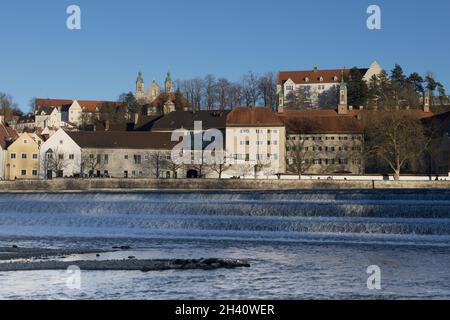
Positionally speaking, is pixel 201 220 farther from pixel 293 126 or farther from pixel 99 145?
pixel 293 126

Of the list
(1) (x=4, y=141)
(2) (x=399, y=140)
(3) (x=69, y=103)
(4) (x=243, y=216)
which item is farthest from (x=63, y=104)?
(4) (x=243, y=216)

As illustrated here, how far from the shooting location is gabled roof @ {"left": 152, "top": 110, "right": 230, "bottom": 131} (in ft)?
357

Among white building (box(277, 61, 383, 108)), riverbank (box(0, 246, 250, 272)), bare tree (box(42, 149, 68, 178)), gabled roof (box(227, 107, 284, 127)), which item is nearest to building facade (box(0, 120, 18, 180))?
bare tree (box(42, 149, 68, 178))

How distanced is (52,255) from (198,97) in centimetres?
12425

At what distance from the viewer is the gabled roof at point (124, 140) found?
331 ft

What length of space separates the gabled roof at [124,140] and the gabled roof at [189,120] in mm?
6238

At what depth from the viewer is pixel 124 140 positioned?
102 meters

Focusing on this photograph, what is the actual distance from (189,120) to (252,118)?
9.50 meters

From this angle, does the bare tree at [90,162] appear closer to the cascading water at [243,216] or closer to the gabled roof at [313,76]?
the cascading water at [243,216]

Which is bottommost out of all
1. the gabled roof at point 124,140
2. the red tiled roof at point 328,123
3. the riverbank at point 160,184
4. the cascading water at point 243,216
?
the cascading water at point 243,216

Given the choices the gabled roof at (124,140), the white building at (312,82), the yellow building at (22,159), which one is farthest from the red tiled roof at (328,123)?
the white building at (312,82)

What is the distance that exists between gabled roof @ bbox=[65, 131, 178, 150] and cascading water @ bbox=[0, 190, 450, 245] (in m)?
40.5

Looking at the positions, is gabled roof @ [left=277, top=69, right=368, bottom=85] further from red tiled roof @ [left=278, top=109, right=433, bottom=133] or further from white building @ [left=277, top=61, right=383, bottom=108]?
red tiled roof @ [left=278, top=109, right=433, bottom=133]
